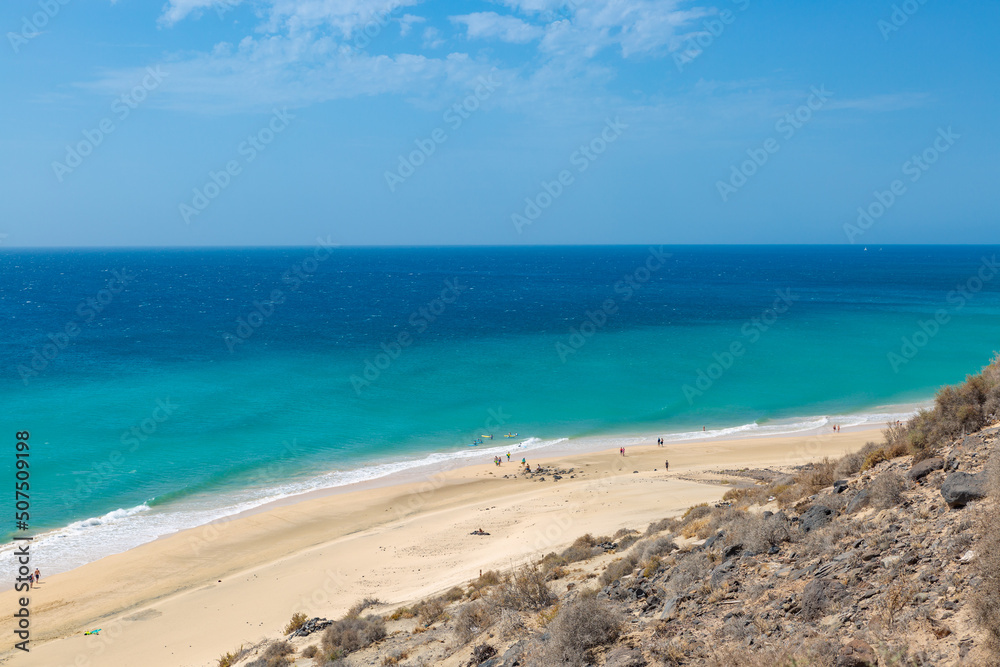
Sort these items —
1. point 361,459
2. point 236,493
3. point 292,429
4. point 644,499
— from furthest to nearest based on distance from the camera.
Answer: point 292,429 → point 361,459 → point 236,493 → point 644,499

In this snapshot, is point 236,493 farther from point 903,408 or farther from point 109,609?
point 903,408

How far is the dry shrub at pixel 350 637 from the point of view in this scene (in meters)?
12.5

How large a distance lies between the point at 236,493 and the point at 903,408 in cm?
4464

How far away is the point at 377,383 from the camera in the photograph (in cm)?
5156

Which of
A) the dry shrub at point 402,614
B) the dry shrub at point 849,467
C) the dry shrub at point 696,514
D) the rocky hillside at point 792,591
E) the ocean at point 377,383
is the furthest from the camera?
the ocean at point 377,383

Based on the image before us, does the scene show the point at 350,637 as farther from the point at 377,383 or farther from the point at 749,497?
the point at 377,383

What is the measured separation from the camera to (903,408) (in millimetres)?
45000

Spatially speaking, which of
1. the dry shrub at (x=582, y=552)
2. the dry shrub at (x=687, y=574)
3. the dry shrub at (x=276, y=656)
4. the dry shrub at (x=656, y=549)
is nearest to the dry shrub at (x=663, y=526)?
the dry shrub at (x=582, y=552)

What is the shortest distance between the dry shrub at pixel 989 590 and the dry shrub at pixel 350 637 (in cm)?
1033

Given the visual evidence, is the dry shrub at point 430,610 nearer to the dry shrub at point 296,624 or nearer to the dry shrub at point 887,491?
the dry shrub at point 296,624

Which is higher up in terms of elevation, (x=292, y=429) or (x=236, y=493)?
(x=292, y=429)

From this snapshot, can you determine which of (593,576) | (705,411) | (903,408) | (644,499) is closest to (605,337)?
(705,411)

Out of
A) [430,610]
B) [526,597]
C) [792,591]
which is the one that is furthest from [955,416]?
[430,610]

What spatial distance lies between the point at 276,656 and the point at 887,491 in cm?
1223
